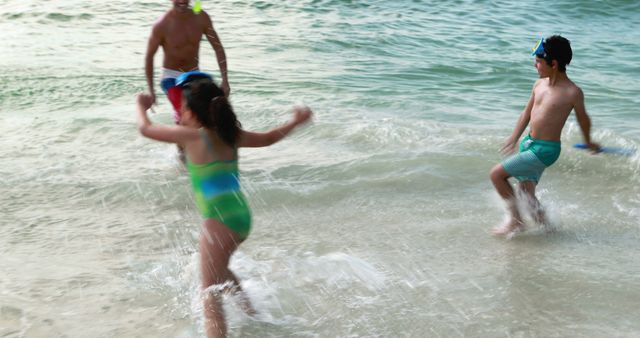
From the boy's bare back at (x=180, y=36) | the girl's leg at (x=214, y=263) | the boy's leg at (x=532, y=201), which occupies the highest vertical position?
the boy's bare back at (x=180, y=36)

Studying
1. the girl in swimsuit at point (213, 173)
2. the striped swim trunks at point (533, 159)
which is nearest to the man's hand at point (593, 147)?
the striped swim trunks at point (533, 159)

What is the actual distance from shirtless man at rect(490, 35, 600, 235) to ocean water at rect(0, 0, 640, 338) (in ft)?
1.35

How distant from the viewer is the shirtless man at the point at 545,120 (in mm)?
4922

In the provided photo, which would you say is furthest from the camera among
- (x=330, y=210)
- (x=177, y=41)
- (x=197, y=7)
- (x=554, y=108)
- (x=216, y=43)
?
(x=216, y=43)

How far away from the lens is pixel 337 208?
5.72 m

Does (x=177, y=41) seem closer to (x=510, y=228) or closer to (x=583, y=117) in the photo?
(x=510, y=228)

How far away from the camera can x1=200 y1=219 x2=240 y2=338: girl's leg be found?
137 inches

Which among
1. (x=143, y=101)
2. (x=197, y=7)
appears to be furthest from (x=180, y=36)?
(x=143, y=101)

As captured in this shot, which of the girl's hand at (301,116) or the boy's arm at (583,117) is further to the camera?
the boy's arm at (583,117)

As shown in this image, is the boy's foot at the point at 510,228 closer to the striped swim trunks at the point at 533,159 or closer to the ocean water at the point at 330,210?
the ocean water at the point at 330,210

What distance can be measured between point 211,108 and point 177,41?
3.04 m

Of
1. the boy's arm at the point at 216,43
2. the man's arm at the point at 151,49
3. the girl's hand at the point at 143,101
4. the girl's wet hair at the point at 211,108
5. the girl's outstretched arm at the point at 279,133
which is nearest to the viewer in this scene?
the girl's wet hair at the point at 211,108

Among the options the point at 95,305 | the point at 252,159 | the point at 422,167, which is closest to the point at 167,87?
the point at 252,159

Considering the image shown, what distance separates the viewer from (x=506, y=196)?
16.8ft
